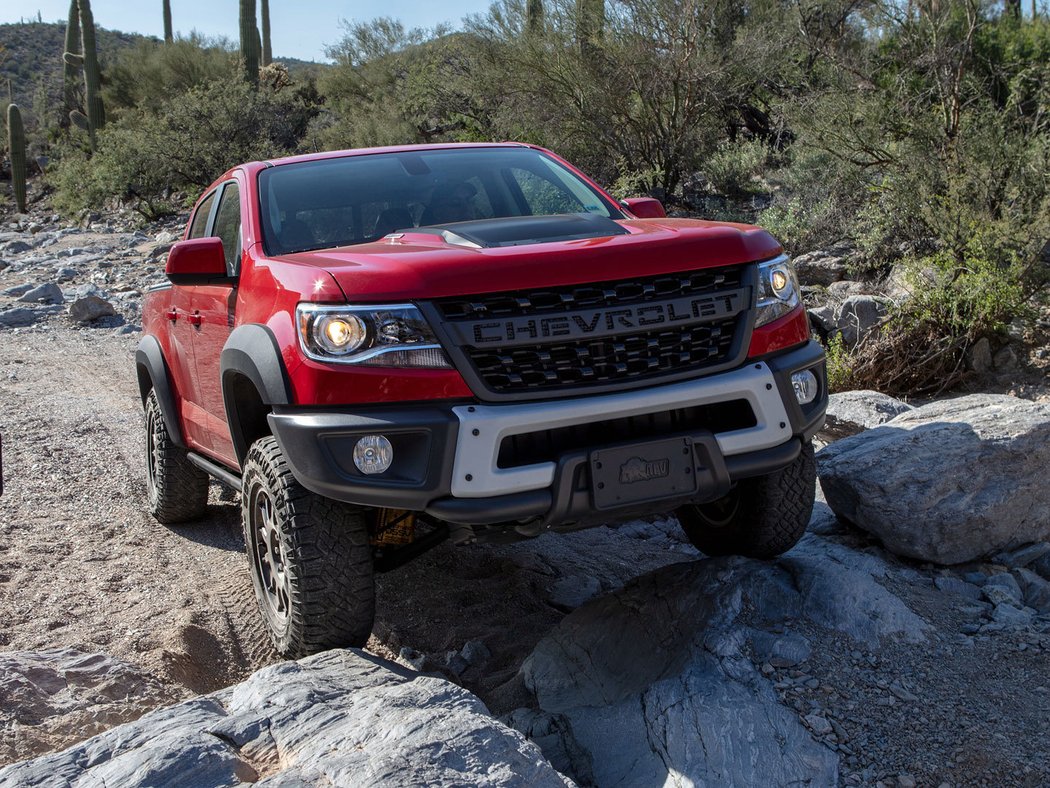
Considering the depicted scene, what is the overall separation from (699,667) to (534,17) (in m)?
13.1

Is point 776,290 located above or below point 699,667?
above

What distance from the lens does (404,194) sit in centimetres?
439

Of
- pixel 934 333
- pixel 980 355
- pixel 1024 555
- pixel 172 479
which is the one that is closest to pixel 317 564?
pixel 172 479

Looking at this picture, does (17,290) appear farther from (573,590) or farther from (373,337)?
(373,337)

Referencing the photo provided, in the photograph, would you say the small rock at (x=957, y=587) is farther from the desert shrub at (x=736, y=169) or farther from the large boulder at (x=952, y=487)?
the desert shrub at (x=736, y=169)

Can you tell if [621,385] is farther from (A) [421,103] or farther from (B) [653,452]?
(A) [421,103]

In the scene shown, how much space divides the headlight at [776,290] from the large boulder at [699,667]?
3.19ft

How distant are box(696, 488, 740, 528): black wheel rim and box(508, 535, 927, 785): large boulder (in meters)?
0.27

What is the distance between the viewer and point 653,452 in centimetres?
327

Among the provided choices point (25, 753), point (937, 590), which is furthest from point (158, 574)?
point (937, 590)

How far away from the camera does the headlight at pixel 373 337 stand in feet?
10.3

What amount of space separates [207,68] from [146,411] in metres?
30.8

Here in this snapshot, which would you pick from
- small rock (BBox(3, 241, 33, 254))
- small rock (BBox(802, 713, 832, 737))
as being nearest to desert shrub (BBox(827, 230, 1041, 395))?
small rock (BBox(802, 713, 832, 737))

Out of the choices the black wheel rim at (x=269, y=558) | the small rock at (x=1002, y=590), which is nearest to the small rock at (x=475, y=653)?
the black wheel rim at (x=269, y=558)
